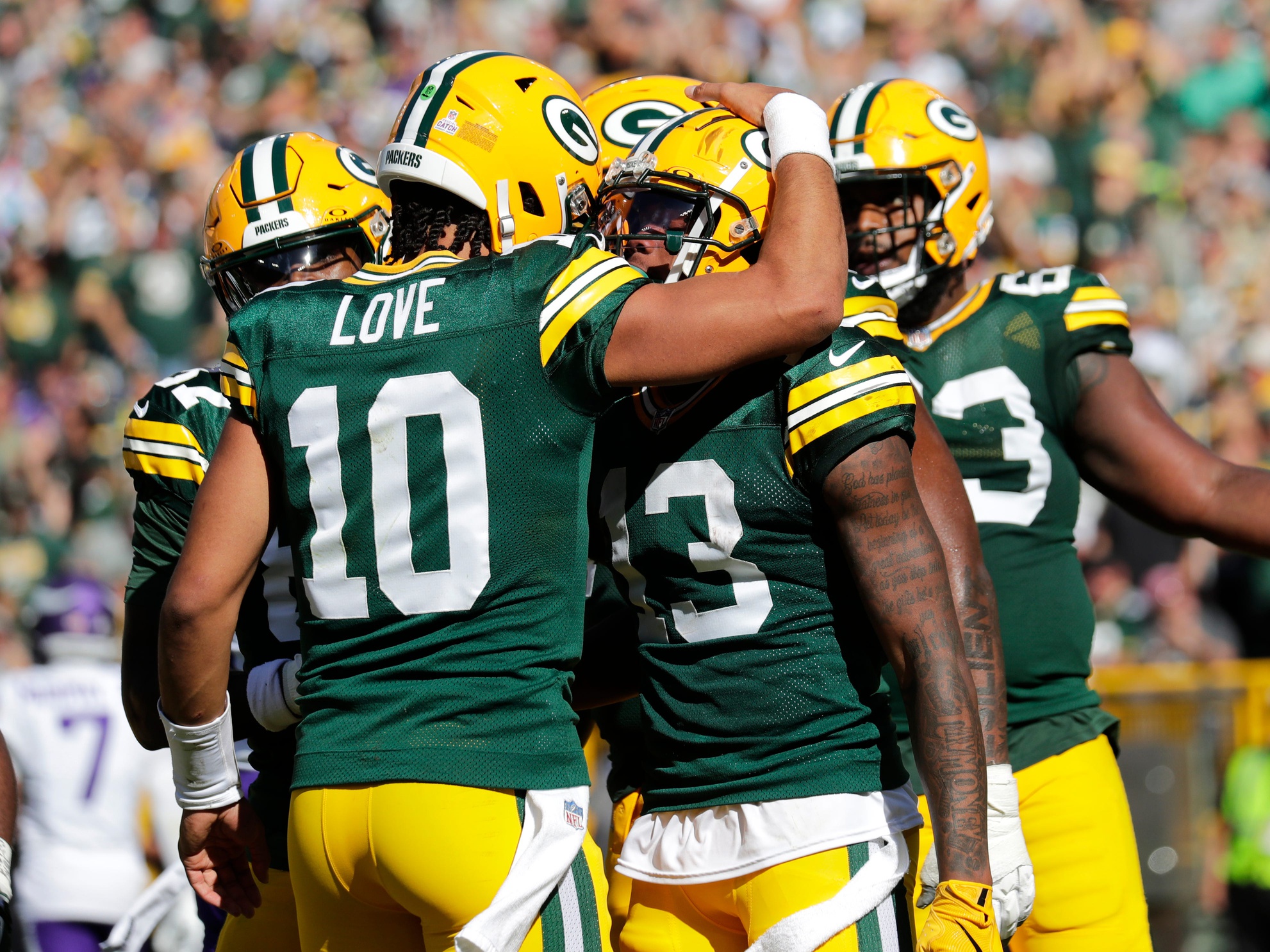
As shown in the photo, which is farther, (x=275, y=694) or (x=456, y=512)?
(x=275, y=694)

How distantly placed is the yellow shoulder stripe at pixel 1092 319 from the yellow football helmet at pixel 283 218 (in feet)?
5.80

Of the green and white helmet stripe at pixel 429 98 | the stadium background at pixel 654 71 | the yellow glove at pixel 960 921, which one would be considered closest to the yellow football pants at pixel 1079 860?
the yellow glove at pixel 960 921

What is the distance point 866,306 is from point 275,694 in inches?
60.4

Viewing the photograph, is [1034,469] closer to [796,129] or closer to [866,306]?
[866,306]

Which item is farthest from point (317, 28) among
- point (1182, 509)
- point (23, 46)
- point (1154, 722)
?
point (1182, 509)

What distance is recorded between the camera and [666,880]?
286cm

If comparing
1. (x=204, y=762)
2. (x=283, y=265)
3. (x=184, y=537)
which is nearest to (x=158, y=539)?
(x=184, y=537)

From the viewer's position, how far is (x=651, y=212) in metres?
2.99

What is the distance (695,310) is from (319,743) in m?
1.03

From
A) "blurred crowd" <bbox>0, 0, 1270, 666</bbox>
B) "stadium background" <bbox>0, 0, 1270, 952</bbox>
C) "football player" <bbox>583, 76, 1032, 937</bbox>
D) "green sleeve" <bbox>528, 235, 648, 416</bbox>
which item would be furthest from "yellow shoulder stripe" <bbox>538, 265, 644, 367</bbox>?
"blurred crowd" <bbox>0, 0, 1270, 666</bbox>

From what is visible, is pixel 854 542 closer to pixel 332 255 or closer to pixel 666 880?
pixel 666 880

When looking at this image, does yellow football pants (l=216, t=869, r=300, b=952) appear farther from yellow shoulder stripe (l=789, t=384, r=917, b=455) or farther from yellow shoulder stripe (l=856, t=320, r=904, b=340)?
yellow shoulder stripe (l=856, t=320, r=904, b=340)

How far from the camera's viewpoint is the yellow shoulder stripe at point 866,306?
10.2 feet

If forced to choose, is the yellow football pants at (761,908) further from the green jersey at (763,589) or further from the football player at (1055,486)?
the football player at (1055,486)
